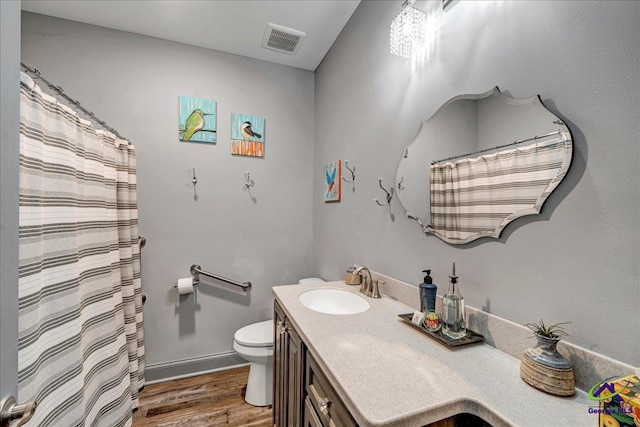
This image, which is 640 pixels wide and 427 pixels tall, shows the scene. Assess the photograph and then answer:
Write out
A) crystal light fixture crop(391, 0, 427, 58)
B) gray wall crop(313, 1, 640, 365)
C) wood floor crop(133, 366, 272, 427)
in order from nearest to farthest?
gray wall crop(313, 1, 640, 365) → crystal light fixture crop(391, 0, 427, 58) → wood floor crop(133, 366, 272, 427)

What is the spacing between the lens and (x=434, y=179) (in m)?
1.20

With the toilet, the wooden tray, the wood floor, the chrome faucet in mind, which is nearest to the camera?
the wooden tray

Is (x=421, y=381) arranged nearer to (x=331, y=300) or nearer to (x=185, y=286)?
(x=331, y=300)

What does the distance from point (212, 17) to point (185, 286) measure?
204 cm

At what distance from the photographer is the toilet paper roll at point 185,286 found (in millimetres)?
2066

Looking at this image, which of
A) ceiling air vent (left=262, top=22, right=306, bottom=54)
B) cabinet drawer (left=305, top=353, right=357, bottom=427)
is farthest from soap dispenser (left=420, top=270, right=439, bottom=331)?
ceiling air vent (left=262, top=22, right=306, bottom=54)

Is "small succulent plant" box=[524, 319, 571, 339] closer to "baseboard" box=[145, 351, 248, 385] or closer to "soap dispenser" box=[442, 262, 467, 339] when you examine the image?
"soap dispenser" box=[442, 262, 467, 339]

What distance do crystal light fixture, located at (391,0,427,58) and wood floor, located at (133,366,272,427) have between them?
2.30 meters

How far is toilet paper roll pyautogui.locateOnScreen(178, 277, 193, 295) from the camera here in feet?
6.78

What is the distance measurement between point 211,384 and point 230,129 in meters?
2.09

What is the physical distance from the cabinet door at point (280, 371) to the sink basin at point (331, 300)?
177mm

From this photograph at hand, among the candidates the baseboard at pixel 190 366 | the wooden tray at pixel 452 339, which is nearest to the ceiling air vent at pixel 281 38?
the wooden tray at pixel 452 339

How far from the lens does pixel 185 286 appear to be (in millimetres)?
2074

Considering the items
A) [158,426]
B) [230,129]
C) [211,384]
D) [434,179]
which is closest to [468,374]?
[434,179]
